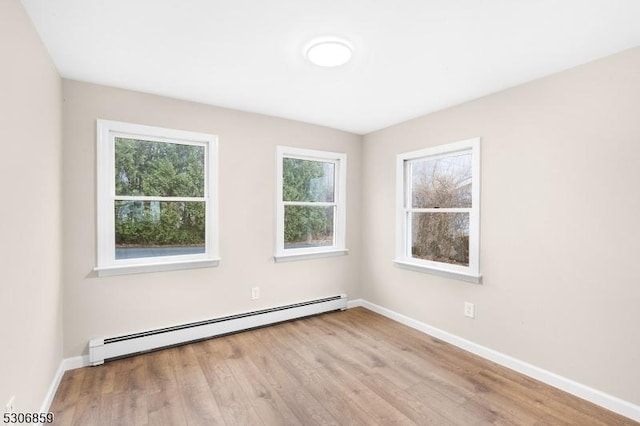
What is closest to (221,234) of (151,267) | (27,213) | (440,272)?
(151,267)

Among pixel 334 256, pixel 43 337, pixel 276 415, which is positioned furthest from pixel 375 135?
pixel 43 337

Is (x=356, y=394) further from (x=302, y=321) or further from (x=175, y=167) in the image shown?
(x=175, y=167)

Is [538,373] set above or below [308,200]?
below

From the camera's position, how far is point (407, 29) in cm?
180

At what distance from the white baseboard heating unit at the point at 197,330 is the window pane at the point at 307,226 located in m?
0.72

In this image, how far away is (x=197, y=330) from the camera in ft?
9.73

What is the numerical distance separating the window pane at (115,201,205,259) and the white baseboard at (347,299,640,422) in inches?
98.2

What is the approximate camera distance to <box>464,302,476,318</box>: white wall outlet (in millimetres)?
2840

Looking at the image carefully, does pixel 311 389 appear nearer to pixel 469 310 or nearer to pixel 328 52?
pixel 469 310

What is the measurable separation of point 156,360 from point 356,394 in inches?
67.9

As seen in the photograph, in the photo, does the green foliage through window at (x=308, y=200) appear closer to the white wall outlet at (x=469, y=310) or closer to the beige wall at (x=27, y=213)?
the white wall outlet at (x=469, y=310)

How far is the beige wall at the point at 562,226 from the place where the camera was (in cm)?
199

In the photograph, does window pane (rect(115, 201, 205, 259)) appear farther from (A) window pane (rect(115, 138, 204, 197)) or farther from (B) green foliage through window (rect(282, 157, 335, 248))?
(B) green foliage through window (rect(282, 157, 335, 248))

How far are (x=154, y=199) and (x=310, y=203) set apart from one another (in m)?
1.71
